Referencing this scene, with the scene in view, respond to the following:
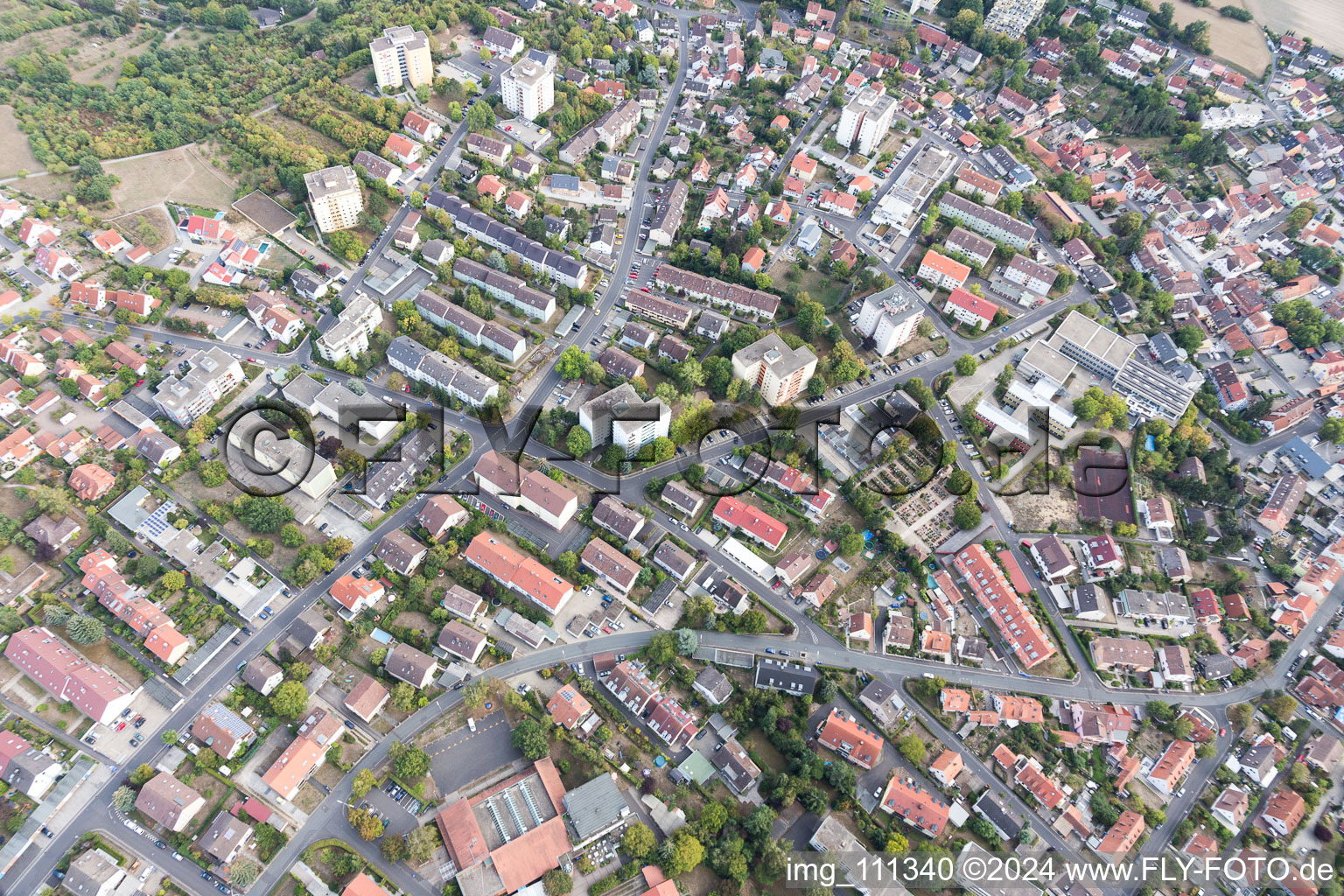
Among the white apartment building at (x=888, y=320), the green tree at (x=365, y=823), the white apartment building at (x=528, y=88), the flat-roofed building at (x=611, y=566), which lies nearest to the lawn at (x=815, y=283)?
the white apartment building at (x=888, y=320)

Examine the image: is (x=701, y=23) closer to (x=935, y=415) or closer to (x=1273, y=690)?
(x=935, y=415)

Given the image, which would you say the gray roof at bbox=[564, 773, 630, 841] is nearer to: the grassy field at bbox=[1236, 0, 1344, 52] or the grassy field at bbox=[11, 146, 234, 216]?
the grassy field at bbox=[11, 146, 234, 216]

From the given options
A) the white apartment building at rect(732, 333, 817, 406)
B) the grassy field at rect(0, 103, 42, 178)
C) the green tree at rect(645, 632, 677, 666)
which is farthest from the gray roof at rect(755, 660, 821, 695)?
the grassy field at rect(0, 103, 42, 178)

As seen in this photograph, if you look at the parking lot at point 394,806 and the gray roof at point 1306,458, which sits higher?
the gray roof at point 1306,458

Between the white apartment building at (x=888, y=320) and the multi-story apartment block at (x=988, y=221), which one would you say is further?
the multi-story apartment block at (x=988, y=221)

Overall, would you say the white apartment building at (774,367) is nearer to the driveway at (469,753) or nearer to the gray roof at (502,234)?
the gray roof at (502,234)

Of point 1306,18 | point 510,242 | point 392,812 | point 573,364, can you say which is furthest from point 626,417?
point 1306,18

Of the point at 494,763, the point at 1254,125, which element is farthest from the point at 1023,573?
the point at 1254,125
